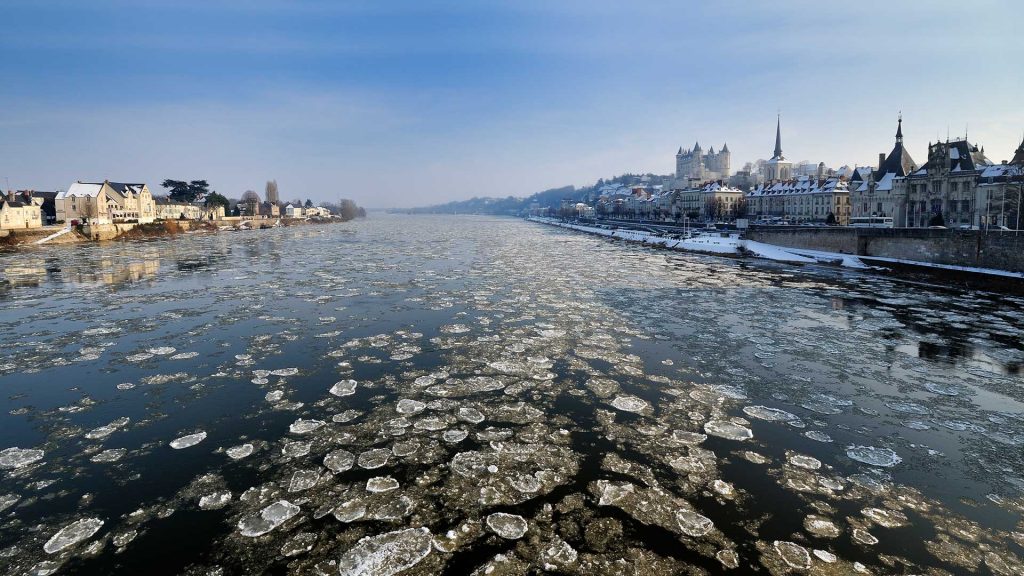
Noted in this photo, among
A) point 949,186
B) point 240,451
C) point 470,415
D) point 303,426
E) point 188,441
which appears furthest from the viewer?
point 949,186

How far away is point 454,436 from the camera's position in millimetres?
8523

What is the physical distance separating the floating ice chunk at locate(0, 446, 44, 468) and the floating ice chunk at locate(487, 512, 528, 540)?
705 cm

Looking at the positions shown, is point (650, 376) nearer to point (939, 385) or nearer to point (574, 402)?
A: point (574, 402)

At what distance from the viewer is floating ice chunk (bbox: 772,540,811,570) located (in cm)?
550

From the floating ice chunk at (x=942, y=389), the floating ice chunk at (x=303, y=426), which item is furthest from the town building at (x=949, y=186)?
the floating ice chunk at (x=303, y=426)

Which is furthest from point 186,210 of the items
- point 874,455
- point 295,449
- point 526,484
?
point 874,455

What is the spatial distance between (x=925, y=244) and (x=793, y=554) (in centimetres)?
3594

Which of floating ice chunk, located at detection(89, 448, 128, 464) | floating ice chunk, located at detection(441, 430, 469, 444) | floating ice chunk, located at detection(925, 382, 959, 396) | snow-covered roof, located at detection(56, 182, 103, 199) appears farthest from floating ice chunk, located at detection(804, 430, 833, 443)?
snow-covered roof, located at detection(56, 182, 103, 199)

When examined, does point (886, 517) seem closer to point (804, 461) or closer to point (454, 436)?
point (804, 461)

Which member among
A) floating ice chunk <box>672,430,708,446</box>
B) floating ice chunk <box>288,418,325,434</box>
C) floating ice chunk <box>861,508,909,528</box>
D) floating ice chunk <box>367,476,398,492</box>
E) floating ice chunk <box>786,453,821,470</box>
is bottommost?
floating ice chunk <box>861,508,909,528</box>

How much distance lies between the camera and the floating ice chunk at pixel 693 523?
6070 mm

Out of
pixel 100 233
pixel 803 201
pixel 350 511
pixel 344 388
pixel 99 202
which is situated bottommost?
pixel 350 511

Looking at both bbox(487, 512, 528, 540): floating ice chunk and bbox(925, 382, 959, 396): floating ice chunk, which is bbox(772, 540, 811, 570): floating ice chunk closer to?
bbox(487, 512, 528, 540): floating ice chunk

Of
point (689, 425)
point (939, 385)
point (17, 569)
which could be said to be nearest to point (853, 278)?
point (939, 385)
